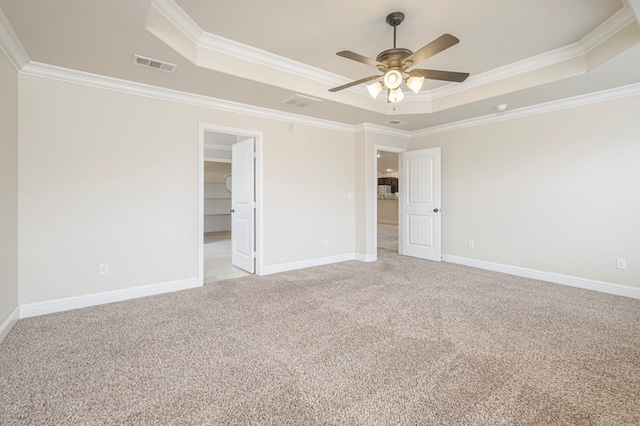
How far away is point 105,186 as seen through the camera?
329 centimetres

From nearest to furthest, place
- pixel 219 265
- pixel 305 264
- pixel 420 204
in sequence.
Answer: pixel 305 264 < pixel 219 265 < pixel 420 204

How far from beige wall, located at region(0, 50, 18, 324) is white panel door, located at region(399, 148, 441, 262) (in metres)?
5.55

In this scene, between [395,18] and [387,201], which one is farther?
[387,201]

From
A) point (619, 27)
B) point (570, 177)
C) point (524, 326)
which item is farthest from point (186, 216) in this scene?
point (570, 177)

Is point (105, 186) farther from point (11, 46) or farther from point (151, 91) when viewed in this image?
point (11, 46)

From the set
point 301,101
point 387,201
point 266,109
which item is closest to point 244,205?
point 266,109

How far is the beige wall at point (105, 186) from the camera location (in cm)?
Result: 295

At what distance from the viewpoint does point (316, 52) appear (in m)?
3.28

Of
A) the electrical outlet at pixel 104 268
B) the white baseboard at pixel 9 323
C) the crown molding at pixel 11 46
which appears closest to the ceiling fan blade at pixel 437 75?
the crown molding at pixel 11 46

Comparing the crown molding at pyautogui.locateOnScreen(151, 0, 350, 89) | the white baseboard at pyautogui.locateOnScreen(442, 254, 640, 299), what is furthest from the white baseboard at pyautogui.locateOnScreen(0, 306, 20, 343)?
the white baseboard at pyautogui.locateOnScreen(442, 254, 640, 299)

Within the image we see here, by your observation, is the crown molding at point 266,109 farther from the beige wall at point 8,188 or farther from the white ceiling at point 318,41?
the beige wall at point 8,188

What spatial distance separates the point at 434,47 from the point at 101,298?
408cm

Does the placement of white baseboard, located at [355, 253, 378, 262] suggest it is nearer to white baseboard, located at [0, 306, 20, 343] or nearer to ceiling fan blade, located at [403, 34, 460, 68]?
ceiling fan blade, located at [403, 34, 460, 68]

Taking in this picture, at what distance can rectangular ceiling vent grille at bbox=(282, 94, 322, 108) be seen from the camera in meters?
3.89
